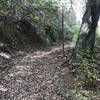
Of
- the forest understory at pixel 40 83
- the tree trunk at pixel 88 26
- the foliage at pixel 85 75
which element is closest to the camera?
the forest understory at pixel 40 83

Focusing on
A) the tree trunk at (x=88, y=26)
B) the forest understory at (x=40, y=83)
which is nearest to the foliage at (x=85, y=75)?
the forest understory at (x=40, y=83)

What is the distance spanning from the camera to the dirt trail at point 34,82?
16.0 feet

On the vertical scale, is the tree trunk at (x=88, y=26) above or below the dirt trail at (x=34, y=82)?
above

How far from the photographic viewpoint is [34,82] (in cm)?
595

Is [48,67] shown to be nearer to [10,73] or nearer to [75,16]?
[10,73]

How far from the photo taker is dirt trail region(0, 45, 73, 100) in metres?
4.89

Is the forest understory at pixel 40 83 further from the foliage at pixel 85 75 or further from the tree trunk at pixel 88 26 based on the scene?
the tree trunk at pixel 88 26

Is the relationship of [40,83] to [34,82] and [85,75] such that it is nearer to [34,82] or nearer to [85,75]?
[34,82]

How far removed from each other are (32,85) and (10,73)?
1.46m

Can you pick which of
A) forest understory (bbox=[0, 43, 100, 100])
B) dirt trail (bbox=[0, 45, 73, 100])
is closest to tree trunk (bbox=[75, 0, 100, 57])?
forest understory (bbox=[0, 43, 100, 100])

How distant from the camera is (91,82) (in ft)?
17.9

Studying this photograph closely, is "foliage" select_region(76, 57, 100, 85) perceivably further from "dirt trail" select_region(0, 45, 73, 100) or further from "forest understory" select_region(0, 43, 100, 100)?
"dirt trail" select_region(0, 45, 73, 100)

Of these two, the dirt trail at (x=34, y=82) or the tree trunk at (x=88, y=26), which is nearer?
the dirt trail at (x=34, y=82)

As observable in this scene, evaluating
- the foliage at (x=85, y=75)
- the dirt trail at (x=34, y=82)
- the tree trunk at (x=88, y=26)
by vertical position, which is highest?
the tree trunk at (x=88, y=26)
